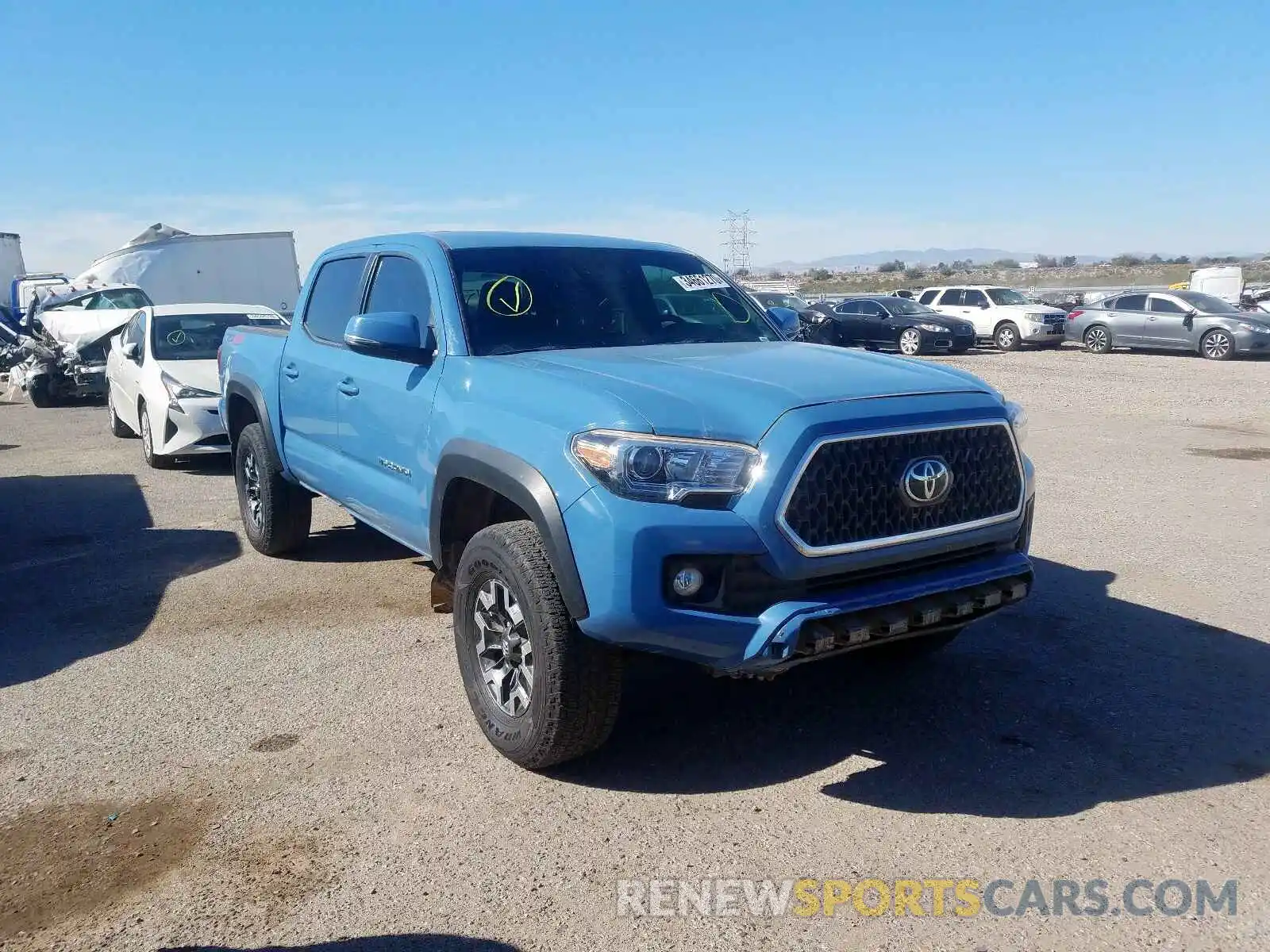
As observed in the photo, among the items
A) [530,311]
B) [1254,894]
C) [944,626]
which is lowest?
[1254,894]

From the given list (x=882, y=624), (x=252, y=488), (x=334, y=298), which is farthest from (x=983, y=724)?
(x=252, y=488)

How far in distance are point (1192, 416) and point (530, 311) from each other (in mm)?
11708

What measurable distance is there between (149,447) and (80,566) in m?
3.94

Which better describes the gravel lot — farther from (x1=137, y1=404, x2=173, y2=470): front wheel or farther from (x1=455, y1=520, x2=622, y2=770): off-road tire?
(x1=137, y1=404, x2=173, y2=470): front wheel

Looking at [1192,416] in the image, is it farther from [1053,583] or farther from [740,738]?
[740,738]

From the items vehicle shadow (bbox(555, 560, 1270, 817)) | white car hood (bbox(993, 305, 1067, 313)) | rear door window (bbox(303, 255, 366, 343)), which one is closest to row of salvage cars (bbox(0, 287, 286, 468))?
rear door window (bbox(303, 255, 366, 343))

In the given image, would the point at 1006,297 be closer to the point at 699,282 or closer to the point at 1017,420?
the point at 699,282

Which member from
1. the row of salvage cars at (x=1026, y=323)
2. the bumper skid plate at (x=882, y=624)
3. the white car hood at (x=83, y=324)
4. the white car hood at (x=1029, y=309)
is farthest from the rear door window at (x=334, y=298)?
the white car hood at (x=1029, y=309)

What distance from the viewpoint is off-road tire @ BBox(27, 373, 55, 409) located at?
16312 millimetres

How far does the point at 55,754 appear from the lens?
4.17 m

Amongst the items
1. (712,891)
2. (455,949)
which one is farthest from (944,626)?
(455,949)

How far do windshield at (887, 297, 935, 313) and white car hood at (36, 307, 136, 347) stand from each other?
17.7 metres

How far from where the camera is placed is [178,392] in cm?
1004

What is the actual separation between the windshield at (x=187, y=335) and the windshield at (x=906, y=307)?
62.7 ft
